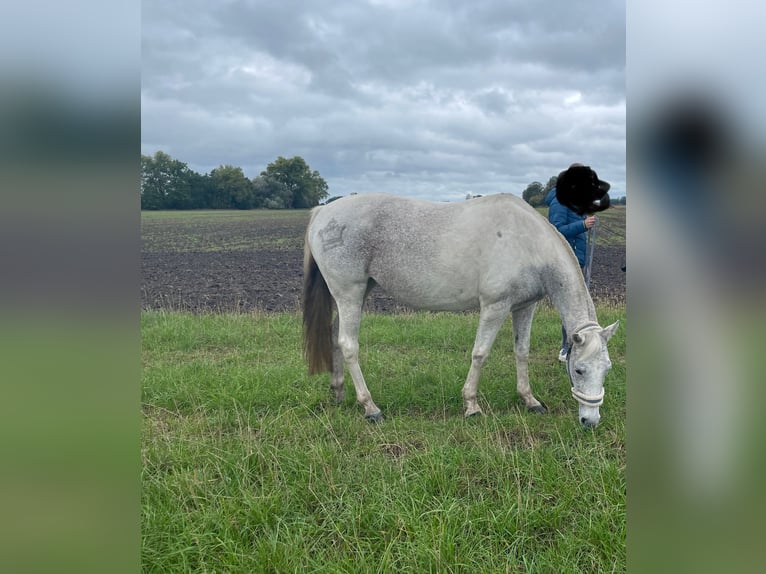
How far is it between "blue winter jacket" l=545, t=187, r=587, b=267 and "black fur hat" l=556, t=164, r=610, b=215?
0.74m

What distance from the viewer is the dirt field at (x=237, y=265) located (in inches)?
467

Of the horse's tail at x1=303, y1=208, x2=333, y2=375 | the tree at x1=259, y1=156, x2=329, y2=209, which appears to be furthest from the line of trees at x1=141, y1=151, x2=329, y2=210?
the horse's tail at x1=303, y1=208, x2=333, y2=375

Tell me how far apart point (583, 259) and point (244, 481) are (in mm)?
5083

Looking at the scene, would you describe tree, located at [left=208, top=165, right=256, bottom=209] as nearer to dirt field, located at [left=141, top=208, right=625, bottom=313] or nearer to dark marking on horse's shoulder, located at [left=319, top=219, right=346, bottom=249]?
dirt field, located at [left=141, top=208, right=625, bottom=313]

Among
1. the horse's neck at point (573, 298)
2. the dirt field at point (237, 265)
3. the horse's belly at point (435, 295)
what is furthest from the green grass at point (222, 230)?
the horse's neck at point (573, 298)

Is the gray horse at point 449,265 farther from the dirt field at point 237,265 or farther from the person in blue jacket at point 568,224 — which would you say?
the person in blue jacket at point 568,224

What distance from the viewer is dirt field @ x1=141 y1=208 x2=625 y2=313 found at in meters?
11.9

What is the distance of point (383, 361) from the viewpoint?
636 cm

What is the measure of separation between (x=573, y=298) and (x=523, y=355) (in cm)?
88

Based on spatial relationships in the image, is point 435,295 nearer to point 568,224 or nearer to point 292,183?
point 568,224
